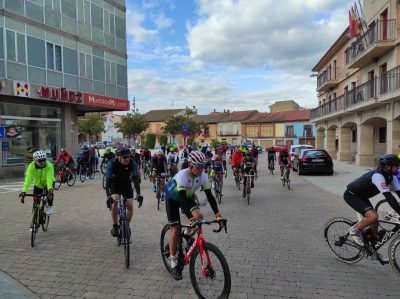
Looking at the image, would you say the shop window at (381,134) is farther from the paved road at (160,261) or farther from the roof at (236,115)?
the roof at (236,115)

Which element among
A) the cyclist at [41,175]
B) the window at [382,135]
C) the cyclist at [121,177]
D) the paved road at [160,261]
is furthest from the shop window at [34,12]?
the window at [382,135]

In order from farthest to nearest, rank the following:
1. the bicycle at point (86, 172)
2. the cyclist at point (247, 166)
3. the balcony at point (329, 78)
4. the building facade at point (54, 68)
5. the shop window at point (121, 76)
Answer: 1. the balcony at point (329, 78)
2. the shop window at point (121, 76)
3. the building facade at point (54, 68)
4. the bicycle at point (86, 172)
5. the cyclist at point (247, 166)

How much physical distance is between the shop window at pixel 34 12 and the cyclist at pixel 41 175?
15.1 meters

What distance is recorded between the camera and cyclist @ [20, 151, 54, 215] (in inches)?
251

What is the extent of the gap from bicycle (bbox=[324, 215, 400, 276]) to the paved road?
15 cm

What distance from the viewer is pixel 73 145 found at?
2298 centimetres

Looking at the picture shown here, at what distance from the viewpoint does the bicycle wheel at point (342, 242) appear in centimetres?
503

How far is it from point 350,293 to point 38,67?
19.4m

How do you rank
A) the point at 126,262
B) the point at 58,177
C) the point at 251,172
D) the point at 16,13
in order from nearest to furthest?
the point at 126,262 → the point at 251,172 → the point at 58,177 → the point at 16,13

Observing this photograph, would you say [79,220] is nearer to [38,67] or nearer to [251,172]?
[251,172]

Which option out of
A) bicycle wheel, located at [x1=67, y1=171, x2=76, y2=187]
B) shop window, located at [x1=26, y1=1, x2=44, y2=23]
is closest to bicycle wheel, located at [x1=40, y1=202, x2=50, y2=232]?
bicycle wheel, located at [x1=67, y1=171, x2=76, y2=187]

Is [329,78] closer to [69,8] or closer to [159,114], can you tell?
[69,8]

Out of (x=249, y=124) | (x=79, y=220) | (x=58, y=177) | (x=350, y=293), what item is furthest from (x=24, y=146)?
(x=249, y=124)

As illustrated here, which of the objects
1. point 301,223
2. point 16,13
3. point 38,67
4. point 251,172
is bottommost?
point 301,223
